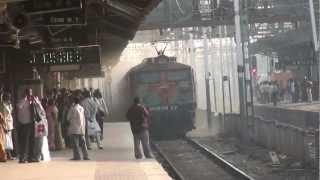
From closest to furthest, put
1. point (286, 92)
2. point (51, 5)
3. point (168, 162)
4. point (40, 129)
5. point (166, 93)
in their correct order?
point (51, 5) < point (40, 129) < point (168, 162) < point (166, 93) < point (286, 92)

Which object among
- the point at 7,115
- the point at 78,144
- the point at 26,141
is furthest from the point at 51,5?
the point at 78,144

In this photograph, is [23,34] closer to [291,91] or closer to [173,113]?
[173,113]

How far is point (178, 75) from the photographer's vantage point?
2867 centimetres

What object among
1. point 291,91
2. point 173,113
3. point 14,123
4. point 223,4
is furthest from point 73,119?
point 291,91

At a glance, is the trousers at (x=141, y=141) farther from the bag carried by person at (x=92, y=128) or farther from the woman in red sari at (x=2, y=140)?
the woman in red sari at (x=2, y=140)

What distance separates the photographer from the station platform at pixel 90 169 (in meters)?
13.5

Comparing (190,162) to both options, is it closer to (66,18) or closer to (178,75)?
(178,75)

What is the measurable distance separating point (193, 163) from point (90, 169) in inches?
302

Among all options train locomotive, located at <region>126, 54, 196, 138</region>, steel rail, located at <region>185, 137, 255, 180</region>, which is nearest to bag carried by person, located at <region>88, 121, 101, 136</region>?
steel rail, located at <region>185, 137, 255, 180</region>

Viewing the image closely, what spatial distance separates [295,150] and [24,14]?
1014 centimetres

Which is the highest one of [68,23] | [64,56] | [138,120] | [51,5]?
[51,5]

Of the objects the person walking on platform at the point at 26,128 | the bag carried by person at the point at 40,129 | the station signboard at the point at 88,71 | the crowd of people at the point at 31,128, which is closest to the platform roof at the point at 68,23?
the station signboard at the point at 88,71

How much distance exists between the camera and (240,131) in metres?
27.8

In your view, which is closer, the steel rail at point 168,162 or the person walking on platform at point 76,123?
the person walking on platform at point 76,123
